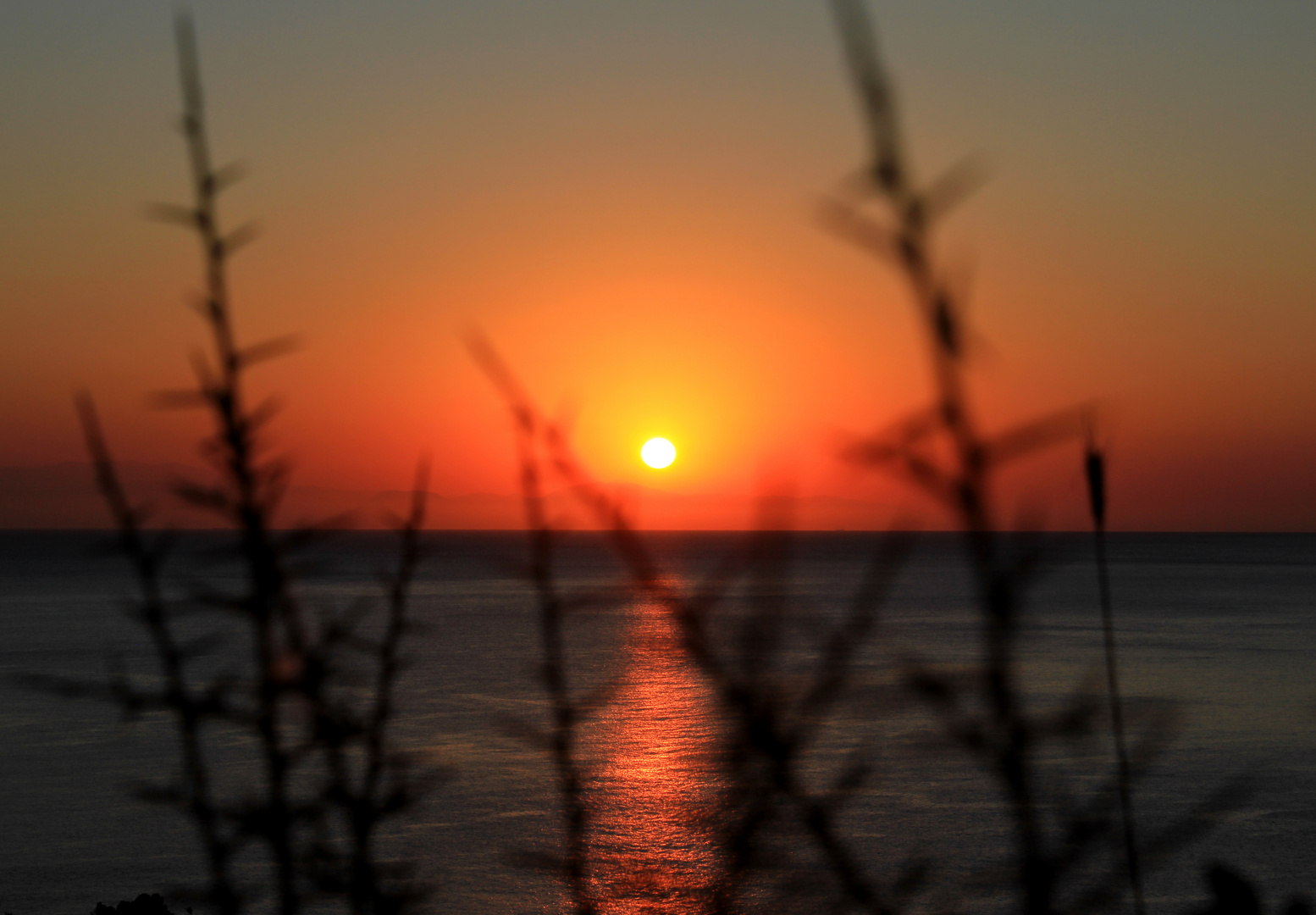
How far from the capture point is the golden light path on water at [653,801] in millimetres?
22156

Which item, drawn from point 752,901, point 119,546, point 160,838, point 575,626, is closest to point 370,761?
point 119,546

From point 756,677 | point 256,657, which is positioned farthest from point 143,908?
point 756,677

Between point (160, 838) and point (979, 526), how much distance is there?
2874cm

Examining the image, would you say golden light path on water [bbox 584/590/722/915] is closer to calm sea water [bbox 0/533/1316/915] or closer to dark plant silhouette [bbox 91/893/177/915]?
calm sea water [bbox 0/533/1316/915]

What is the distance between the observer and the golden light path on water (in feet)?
72.7

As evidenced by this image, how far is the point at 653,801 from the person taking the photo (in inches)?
1106

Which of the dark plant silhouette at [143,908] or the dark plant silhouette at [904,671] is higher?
the dark plant silhouette at [904,671]

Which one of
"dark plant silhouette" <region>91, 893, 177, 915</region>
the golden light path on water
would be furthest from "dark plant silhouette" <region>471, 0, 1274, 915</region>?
"dark plant silhouette" <region>91, 893, 177, 915</region>

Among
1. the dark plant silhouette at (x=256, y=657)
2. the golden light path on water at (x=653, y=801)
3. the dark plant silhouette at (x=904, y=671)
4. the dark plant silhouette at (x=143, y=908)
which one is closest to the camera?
the dark plant silhouette at (x=904, y=671)

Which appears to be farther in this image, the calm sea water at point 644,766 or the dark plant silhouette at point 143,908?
the calm sea water at point 644,766

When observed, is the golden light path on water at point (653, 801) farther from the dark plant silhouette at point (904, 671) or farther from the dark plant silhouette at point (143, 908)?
the dark plant silhouette at point (904, 671)

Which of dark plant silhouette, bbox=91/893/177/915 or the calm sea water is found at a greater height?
the calm sea water

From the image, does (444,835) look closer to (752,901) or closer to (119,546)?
(752,901)

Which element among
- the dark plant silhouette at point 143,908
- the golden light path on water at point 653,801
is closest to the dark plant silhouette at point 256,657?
the golden light path on water at point 653,801
